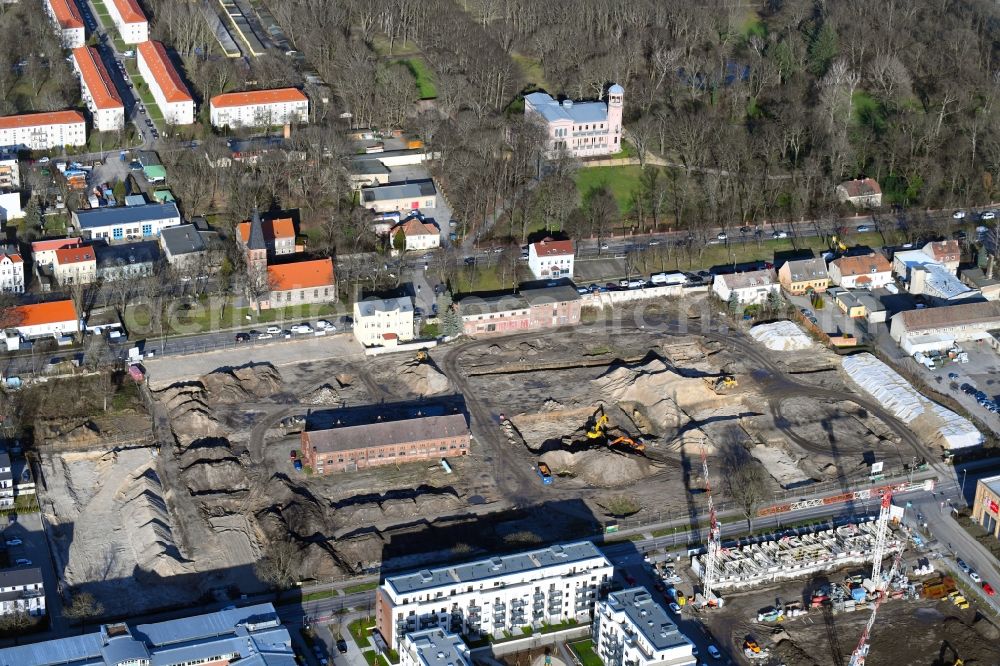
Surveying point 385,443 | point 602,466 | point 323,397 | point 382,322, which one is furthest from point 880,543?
point 382,322

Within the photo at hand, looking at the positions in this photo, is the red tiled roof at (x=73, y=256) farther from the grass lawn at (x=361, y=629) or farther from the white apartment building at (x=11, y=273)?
the grass lawn at (x=361, y=629)

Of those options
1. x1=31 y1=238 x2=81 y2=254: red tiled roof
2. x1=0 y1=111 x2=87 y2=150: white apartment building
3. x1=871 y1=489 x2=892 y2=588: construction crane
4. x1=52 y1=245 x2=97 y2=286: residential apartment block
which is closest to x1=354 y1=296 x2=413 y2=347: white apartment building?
x1=52 y1=245 x2=97 y2=286: residential apartment block

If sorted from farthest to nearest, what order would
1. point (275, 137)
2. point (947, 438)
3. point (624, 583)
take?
point (275, 137)
point (947, 438)
point (624, 583)

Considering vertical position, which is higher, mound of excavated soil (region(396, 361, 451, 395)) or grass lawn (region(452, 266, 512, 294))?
grass lawn (region(452, 266, 512, 294))

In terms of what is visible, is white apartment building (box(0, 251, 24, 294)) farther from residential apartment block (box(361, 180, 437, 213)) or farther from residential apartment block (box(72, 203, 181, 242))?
residential apartment block (box(361, 180, 437, 213))

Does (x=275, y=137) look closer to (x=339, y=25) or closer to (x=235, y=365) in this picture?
(x=339, y=25)

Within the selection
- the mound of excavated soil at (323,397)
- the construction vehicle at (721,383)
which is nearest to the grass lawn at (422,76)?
the mound of excavated soil at (323,397)

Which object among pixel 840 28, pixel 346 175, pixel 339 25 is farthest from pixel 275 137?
pixel 840 28
